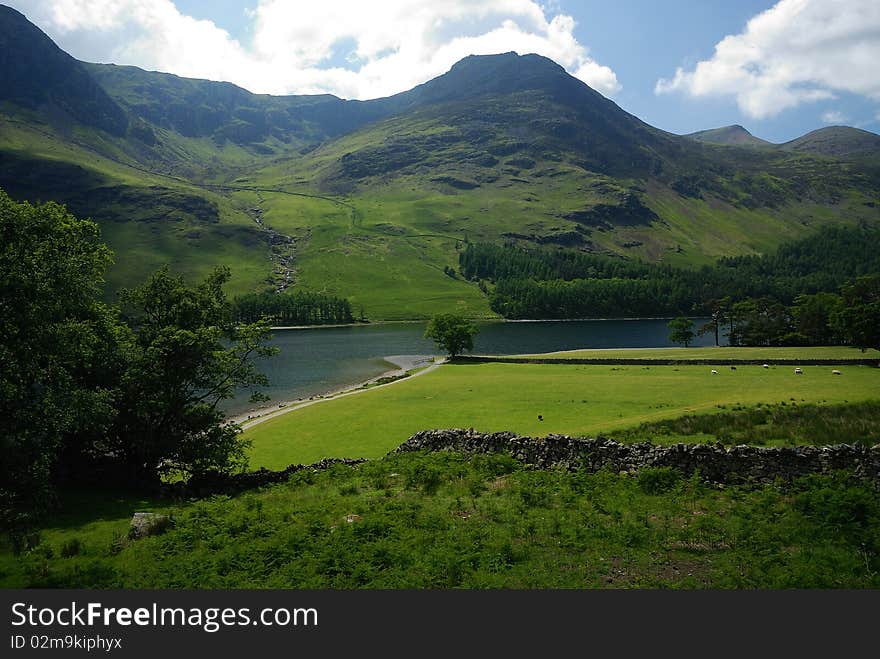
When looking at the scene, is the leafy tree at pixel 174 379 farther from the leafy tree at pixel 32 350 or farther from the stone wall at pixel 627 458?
the leafy tree at pixel 32 350

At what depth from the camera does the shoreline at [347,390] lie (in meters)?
73.4

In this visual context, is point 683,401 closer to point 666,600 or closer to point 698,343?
point 666,600

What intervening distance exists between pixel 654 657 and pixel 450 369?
102 meters

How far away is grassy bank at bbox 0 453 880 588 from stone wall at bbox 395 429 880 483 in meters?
0.95

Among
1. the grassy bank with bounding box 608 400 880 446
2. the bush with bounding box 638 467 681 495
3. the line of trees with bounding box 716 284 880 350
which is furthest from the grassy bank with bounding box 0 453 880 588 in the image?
the line of trees with bounding box 716 284 880 350

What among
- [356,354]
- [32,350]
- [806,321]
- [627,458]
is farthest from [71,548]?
[806,321]

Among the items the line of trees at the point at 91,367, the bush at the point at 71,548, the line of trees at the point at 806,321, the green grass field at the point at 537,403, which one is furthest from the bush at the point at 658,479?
the line of trees at the point at 806,321

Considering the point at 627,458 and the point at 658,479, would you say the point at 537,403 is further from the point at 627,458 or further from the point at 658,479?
the point at 658,479

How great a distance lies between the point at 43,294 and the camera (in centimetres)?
1794

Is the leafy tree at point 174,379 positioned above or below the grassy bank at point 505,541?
above

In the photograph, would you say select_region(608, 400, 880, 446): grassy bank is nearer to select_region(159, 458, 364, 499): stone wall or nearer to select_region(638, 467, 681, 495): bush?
select_region(638, 467, 681, 495): bush

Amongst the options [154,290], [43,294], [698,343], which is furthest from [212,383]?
[698,343]

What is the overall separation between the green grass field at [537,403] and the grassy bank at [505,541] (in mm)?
15526

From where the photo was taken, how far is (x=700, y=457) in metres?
21.5
